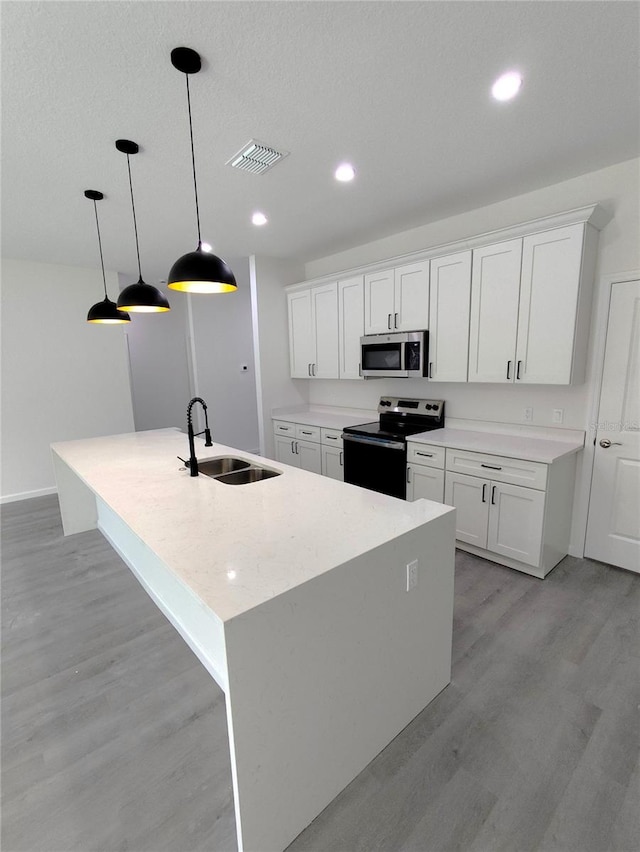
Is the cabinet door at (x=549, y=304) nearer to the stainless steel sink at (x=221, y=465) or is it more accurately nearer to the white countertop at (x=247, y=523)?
the white countertop at (x=247, y=523)

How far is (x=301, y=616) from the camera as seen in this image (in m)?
1.17

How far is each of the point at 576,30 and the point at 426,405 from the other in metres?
2.65

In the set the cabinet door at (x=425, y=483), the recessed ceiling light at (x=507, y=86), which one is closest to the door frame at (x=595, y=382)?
the cabinet door at (x=425, y=483)

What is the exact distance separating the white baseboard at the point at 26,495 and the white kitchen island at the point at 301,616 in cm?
366

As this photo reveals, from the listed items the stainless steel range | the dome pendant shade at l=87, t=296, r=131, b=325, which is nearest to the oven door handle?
the stainless steel range

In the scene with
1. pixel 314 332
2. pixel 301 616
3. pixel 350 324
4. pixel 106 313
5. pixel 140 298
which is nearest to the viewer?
pixel 301 616

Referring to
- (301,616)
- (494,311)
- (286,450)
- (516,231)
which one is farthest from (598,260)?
(286,450)

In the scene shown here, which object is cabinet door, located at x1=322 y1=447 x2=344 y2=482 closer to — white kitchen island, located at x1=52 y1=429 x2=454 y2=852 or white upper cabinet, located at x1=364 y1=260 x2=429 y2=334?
white upper cabinet, located at x1=364 y1=260 x2=429 y2=334

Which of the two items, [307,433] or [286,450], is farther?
[286,450]

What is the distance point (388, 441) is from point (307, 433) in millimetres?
1234

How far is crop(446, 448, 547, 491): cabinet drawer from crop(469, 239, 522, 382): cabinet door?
636 millimetres

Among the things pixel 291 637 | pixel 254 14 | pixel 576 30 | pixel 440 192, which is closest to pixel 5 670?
pixel 291 637

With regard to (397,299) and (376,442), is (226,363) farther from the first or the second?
(376,442)

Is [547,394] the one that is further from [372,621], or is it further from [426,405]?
[372,621]
